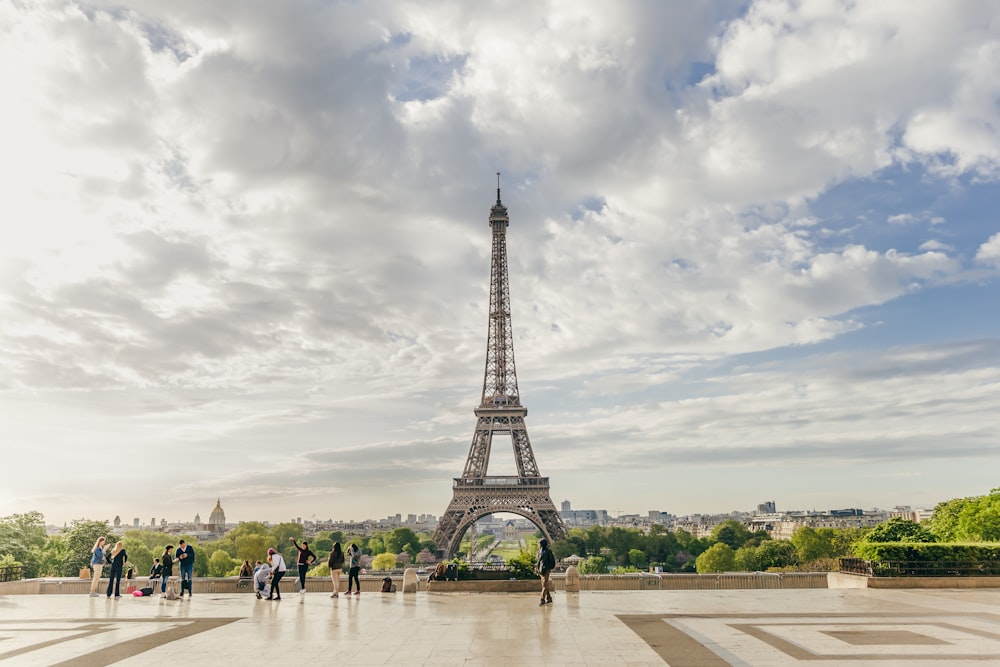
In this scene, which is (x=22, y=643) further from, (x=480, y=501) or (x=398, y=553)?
(x=398, y=553)

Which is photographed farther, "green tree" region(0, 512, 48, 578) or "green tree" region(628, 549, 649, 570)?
"green tree" region(628, 549, 649, 570)

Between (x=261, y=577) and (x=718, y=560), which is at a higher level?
(x=261, y=577)

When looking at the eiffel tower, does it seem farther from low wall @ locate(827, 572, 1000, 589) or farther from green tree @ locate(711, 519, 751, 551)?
low wall @ locate(827, 572, 1000, 589)

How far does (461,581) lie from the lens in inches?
898

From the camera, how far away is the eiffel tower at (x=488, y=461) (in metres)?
80.4

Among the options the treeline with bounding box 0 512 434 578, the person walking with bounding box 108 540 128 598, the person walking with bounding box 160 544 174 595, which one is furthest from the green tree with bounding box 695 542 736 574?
the person walking with bounding box 108 540 128 598

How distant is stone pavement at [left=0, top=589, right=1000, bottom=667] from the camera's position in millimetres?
11992

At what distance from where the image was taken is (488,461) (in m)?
84.9

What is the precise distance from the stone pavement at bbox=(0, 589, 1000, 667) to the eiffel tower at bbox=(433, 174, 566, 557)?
194 ft

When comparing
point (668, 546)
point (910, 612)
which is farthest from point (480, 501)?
point (910, 612)

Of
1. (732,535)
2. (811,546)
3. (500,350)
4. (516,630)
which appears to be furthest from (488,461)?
(516,630)

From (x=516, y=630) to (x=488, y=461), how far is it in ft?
233

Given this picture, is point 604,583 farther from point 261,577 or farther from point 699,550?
point 699,550

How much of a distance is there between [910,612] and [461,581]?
1264cm
